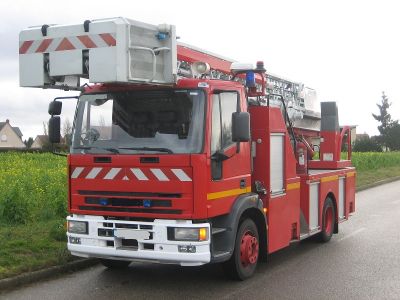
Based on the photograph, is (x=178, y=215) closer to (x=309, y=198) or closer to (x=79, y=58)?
(x=79, y=58)

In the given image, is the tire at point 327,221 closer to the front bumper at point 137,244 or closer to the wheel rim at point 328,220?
the wheel rim at point 328,220

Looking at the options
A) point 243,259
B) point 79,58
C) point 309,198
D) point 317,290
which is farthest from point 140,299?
point 309,198

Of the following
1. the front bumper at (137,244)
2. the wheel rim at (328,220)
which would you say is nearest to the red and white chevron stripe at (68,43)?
the front bumper at (137,244)

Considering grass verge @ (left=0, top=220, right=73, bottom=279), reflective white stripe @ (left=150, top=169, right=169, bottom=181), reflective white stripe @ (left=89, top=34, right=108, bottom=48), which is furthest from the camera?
grass verge @ (left=0, top=220, right=73, bottom=279)

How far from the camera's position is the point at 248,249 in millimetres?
7516

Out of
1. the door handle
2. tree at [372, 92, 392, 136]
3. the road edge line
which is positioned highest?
tree at [372, 92, 392, 136]

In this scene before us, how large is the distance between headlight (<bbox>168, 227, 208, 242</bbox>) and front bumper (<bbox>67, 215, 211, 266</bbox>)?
0.04 m

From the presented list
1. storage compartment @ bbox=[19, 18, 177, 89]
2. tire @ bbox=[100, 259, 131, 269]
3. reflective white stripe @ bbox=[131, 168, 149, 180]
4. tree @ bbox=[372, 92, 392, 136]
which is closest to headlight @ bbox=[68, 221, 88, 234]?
reflective white stripe @ bbox=[131, 168, 149, 180]

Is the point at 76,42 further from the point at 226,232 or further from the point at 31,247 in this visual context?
the point at 31,247

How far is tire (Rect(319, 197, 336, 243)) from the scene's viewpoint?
1051 centimetres

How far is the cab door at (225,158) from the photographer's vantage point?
6801 mm

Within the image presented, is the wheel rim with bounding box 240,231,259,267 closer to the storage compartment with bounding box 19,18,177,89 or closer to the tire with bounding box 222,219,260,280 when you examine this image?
the tire with bounding box 222,219,260,280

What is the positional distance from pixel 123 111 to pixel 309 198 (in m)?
3.94

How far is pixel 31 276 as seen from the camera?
296 inches
